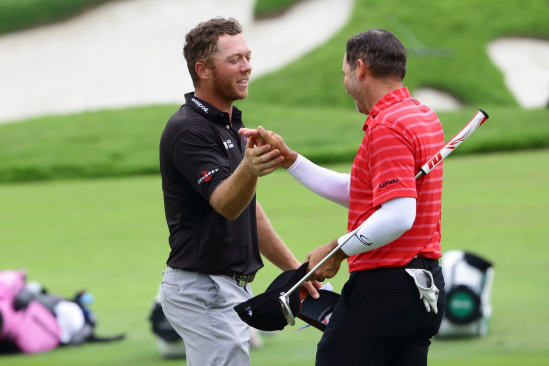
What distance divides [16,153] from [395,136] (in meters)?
16.0

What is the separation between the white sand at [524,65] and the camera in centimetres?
2298

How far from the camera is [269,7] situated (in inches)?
1062

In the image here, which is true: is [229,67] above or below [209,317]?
above

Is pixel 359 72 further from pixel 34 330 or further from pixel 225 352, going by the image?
pixel 34 330

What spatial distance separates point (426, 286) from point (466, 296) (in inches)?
145

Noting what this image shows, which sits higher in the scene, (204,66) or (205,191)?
(204,66)

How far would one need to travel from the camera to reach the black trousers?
3.31 metres

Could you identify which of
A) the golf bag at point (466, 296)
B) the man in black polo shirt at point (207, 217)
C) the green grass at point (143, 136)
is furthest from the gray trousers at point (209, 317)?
the green grass at point (143, 136)

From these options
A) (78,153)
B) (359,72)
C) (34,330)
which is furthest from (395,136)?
(78,153)

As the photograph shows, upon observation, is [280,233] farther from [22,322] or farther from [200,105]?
[200,105]

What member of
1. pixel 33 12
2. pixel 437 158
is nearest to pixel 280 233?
pixel 437 158

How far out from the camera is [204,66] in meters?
3.82

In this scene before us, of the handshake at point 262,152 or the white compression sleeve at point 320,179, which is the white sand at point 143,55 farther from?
the handshake at point 262,152

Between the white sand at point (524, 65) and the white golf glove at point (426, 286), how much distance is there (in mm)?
20339
